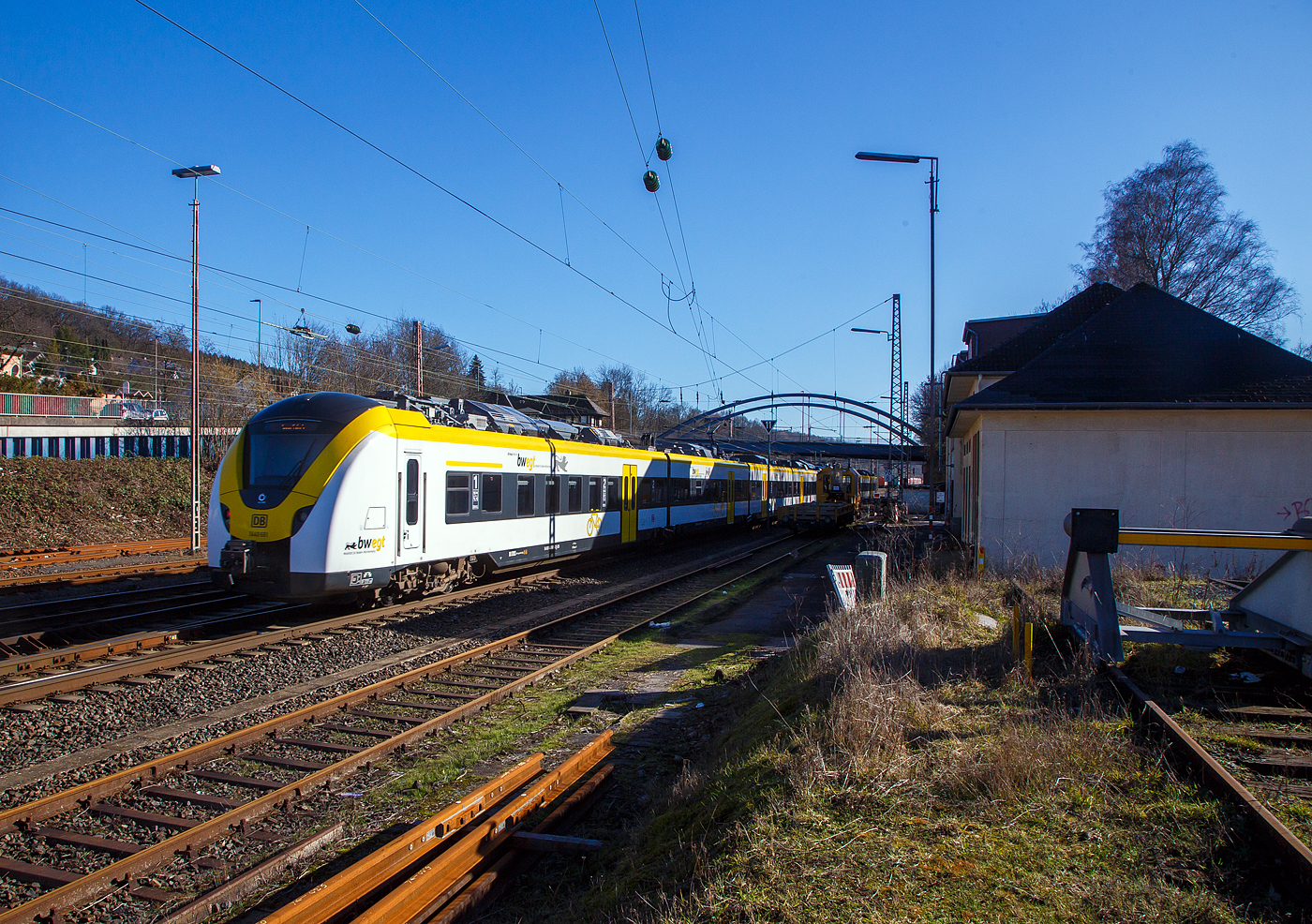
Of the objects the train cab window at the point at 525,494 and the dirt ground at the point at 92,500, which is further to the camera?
the dirt ground at the point at 92,500

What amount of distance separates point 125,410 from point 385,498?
110 feet

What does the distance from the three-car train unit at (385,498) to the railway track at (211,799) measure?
2808 mm

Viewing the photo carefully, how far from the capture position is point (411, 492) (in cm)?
1117

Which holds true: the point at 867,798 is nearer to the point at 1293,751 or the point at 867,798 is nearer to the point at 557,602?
the point at 1293,751

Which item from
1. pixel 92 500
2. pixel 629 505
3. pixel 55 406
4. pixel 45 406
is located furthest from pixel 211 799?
pixel 55 406

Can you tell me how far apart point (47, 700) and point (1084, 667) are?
29.6ft

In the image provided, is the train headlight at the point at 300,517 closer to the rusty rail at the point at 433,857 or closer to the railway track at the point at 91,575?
the rusty rail at the point at 433,857

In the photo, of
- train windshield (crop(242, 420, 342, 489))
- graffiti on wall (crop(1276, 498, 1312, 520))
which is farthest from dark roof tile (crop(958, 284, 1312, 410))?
train windshield (crop(242, 420, 342, 489))

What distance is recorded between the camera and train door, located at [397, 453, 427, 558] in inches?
434

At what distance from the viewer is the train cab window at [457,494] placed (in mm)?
12055

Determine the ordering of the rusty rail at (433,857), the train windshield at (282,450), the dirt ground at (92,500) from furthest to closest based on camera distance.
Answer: the dirt ground at (92,500), the train windshield at (282,450), the rusty rail at (433,857)

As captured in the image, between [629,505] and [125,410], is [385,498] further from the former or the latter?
[125,410]

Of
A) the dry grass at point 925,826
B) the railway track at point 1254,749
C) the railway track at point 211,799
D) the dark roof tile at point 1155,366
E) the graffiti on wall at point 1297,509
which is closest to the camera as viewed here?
the dry grass at point 925,826

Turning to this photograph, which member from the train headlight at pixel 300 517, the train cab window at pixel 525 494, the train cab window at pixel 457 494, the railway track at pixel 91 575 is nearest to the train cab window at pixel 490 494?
the train cab window at pixel 457 494
